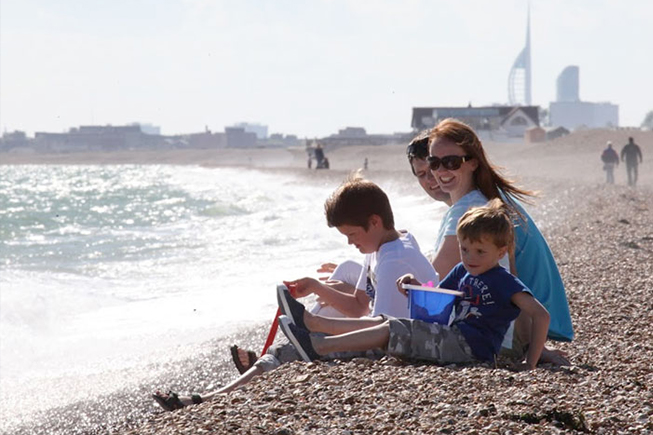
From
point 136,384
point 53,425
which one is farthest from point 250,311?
point 53,425

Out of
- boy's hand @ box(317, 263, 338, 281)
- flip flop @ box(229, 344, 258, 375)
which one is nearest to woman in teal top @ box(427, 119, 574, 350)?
boy's hand @ box(317, 263, 338, 281)

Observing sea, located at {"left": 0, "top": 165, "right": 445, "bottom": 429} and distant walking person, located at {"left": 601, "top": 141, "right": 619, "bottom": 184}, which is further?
distant walking person, located at {"left": 601, "top": 141, "right": 619, "bottom": 184}

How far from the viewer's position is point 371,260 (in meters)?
4.74

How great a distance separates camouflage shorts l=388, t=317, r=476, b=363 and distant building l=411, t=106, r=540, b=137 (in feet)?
275

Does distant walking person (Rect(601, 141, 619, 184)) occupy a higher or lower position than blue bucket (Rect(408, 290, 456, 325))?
lower

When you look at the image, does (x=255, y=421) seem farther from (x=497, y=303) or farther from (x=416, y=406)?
(x=497, y=303)

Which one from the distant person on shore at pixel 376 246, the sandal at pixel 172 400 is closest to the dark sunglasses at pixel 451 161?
the distant person on shore at pixel 376 246

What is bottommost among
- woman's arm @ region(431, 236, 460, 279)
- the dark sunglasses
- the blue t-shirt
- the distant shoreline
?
the distant shoreline

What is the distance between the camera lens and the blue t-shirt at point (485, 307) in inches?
163

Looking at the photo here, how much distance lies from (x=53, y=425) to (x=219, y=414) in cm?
259

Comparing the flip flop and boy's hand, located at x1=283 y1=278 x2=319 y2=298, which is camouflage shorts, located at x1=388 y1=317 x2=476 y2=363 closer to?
boy's hand, located at x1=283 y1=278 x2=319 y2=298

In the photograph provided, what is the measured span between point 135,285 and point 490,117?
81.5 meters

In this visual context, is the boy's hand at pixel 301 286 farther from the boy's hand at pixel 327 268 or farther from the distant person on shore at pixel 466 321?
the boy's hand at pixel 327 268

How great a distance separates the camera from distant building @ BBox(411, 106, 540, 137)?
291 ft
